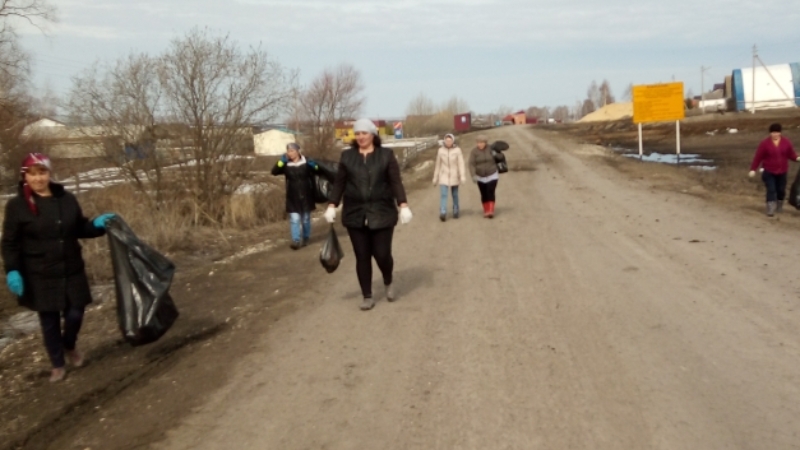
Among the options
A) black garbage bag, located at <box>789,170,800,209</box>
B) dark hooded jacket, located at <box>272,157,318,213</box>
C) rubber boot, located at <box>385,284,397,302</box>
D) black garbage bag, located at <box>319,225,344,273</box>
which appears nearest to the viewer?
rubber boot, located at <box>385,284,397,302</box>

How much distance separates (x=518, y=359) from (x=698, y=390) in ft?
4.45

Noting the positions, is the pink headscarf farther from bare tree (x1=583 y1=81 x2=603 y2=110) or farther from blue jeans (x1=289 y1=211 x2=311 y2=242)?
bare tree (x1=583 y1=81 x2=603 y2=110)

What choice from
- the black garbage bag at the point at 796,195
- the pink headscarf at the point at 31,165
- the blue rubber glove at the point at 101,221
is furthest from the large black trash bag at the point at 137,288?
the black garbage bag at the point at 796,195

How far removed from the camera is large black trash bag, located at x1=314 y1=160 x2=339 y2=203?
41.0 ft

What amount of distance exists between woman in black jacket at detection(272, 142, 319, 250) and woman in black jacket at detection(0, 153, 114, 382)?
6.29 metres

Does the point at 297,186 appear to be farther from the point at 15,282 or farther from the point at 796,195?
the point at 796,195

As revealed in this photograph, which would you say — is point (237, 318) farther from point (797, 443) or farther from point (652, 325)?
point (797, 443)

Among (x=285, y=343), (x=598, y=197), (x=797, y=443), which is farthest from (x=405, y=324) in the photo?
(x=598, y=197)

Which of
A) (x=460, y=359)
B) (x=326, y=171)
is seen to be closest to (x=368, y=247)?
(x=460, y=359)

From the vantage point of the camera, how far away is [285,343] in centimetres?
674

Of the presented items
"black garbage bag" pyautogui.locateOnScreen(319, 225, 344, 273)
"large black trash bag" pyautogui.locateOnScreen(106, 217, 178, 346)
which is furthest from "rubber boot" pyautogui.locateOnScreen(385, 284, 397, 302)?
"large black trash bag" pyautogui.locateOnScreen(106, 217, 178, 346)

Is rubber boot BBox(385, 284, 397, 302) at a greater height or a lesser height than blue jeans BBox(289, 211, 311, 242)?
lesser

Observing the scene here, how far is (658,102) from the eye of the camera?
1209 inches

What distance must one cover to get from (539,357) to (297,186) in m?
7.15
